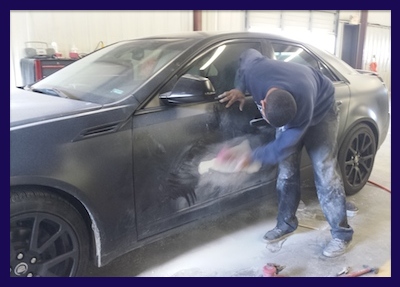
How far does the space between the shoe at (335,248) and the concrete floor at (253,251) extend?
0.11ft

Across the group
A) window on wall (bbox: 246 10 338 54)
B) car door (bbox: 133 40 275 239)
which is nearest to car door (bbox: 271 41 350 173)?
car door (bbox: 133 40 275 239)

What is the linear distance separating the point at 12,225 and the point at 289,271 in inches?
64.0

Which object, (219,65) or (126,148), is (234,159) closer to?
(219,65)

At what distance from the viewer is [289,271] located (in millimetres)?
2367

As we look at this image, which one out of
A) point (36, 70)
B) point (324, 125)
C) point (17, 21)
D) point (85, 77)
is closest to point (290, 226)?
point (324, 125)

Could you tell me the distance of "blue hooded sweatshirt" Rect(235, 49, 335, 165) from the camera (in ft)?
7.11

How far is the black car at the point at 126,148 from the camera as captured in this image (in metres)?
1.75

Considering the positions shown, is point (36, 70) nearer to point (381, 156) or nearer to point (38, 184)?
point (38, 184)

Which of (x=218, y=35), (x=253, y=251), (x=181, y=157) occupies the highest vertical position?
(x=218, y=35)

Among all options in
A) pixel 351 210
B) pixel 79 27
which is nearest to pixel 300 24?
pixel 79 27

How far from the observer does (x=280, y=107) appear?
1995 millimetres

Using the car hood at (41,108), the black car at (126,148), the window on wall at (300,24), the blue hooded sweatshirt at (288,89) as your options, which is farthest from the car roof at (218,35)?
the window on wall at (300,24)

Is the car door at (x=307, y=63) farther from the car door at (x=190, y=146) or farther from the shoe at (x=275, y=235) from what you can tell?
the shoe at (x=275, y=235)

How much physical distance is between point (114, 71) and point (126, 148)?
680mm
